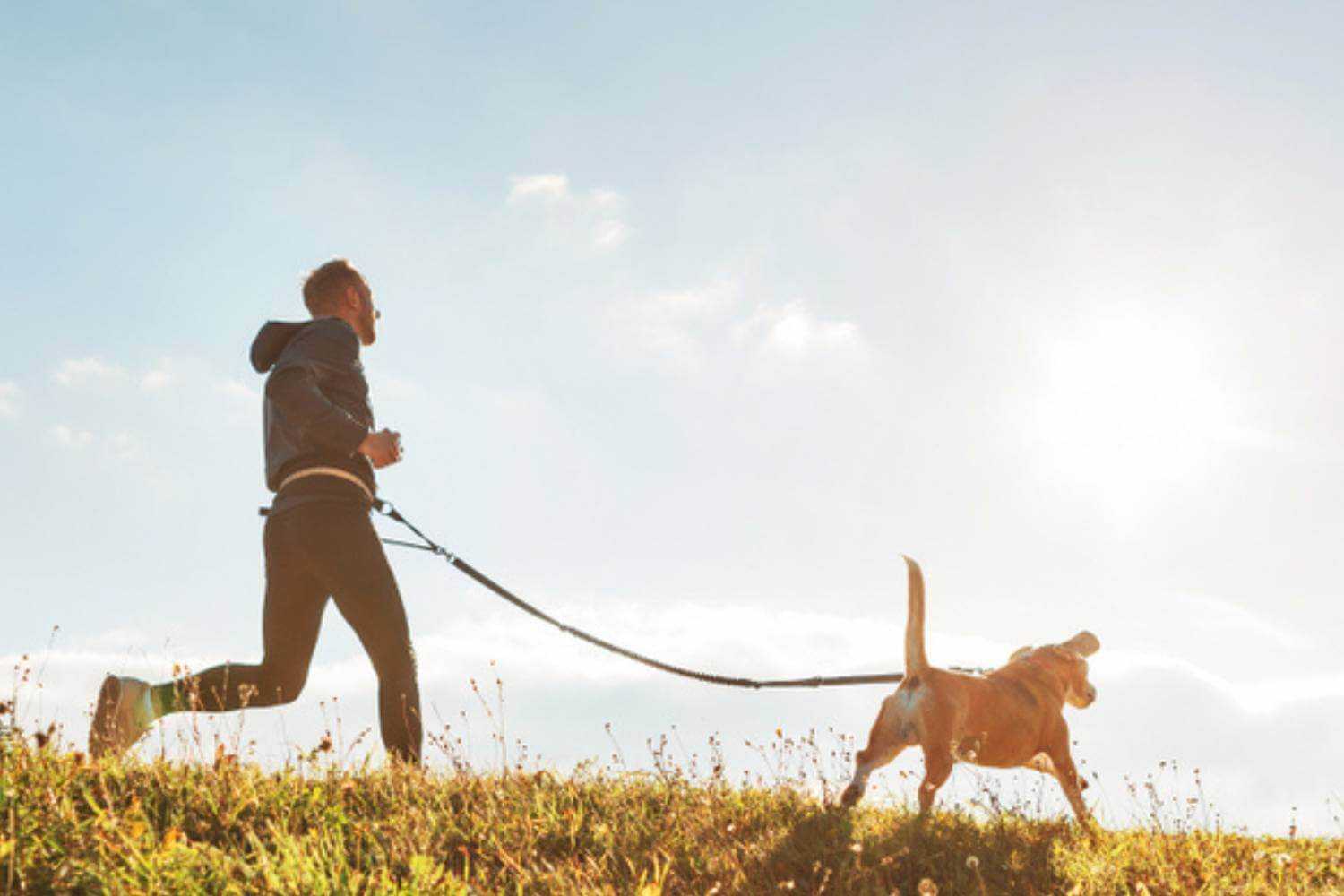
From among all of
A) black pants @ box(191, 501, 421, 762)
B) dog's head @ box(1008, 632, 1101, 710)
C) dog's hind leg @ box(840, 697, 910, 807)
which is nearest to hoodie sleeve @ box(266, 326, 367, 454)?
black pants @ box(191, 501, 421, 762)

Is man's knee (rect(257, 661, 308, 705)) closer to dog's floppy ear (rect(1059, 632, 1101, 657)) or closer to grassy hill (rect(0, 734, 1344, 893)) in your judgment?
grassy hill (rect(0, 734, 1344, 893))

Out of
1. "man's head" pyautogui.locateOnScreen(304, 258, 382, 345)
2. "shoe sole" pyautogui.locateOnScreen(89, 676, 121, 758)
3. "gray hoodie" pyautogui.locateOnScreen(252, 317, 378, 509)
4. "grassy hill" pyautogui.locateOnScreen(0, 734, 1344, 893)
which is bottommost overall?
"grassy hill" pyautogui.locateOnScreen(0, 734, 1344, 893)

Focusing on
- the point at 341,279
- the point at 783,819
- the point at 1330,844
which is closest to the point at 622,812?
the point at 783,819

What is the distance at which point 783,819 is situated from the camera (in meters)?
5.48

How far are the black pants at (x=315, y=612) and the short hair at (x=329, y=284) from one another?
124 cm

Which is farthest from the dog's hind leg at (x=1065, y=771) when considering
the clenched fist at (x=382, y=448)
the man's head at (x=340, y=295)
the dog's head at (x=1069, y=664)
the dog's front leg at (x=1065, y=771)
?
the man's head at (x=340, y=295)

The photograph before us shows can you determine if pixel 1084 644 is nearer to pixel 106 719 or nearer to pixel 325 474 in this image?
pixel 325 474

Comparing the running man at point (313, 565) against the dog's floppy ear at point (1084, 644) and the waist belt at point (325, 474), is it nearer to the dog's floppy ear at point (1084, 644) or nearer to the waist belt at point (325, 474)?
the waist belt at point (325, 474)

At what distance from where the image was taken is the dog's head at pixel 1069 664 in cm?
755

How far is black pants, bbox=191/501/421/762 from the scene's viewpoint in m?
5.17

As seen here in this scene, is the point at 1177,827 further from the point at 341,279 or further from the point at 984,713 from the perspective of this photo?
the point at 341,279

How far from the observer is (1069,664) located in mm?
7613

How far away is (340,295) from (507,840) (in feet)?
9.93

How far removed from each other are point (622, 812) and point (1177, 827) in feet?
10.6
